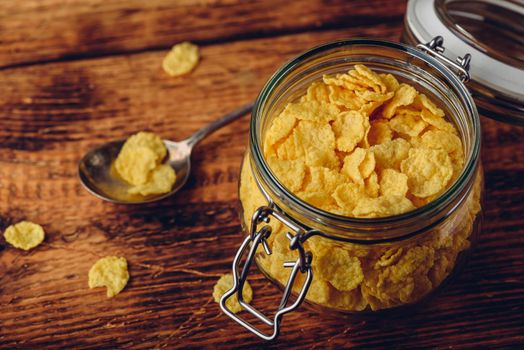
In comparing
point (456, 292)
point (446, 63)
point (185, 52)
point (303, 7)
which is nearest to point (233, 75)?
point (185, 52)

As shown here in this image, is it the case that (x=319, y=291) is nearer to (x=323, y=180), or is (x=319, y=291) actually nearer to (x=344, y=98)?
(x=323, y=180)

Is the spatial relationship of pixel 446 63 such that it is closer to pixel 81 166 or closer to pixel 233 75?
pixel 233 75

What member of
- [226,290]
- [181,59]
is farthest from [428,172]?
[181,59]

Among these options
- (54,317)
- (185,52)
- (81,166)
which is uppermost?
(185,52)

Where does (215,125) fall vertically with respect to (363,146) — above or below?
below

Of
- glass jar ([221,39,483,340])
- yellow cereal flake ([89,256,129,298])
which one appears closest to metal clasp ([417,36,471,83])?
glass jar ([221,39,483,340])

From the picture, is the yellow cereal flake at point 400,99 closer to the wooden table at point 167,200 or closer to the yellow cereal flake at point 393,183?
the yellow cereal flake at point 393,183

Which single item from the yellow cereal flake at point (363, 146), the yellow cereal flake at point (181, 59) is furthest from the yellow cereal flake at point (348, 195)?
the yellow cereal flake at point (181, 59)
